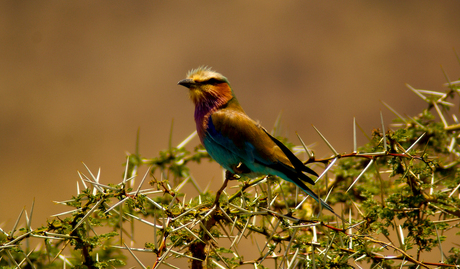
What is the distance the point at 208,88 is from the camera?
120cm

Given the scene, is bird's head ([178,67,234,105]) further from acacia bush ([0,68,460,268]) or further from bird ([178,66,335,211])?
acacia bush ([0,68,460,268])

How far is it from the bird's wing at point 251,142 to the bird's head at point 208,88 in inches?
2.7

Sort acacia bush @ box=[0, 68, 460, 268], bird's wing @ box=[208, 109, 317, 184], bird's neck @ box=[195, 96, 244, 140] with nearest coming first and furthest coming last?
acacia bush @ box=[0, 68, 460, 268]
bird's wing @ box=[208, 109, 317, 184]
bird's neck @ box=[195, 96, 244, 140]

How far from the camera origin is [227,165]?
110 cm

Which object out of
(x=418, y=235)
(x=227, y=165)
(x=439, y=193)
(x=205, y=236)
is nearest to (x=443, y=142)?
(x=439, y=193)

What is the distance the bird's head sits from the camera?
1197 mm

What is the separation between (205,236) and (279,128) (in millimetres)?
615

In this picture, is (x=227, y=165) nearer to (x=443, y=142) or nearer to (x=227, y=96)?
(x=227, y=96)

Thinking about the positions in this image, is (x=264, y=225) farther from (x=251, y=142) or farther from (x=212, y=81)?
(x=212, y=81)

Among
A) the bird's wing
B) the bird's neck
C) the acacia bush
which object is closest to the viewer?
the acacia bush

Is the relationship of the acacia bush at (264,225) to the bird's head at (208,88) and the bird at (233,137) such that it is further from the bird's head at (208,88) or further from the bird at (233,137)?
the bird's head at (208,88)

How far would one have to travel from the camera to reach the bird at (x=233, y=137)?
0.95 m

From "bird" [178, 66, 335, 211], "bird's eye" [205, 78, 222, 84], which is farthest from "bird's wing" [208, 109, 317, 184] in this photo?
"bird's eye" [205, 78, 222, 84]

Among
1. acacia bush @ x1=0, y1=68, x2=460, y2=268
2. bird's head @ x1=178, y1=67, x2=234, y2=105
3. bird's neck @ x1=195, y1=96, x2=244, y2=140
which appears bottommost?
acacia bush @ x1=0, y1=68, x2=460, y2=268
